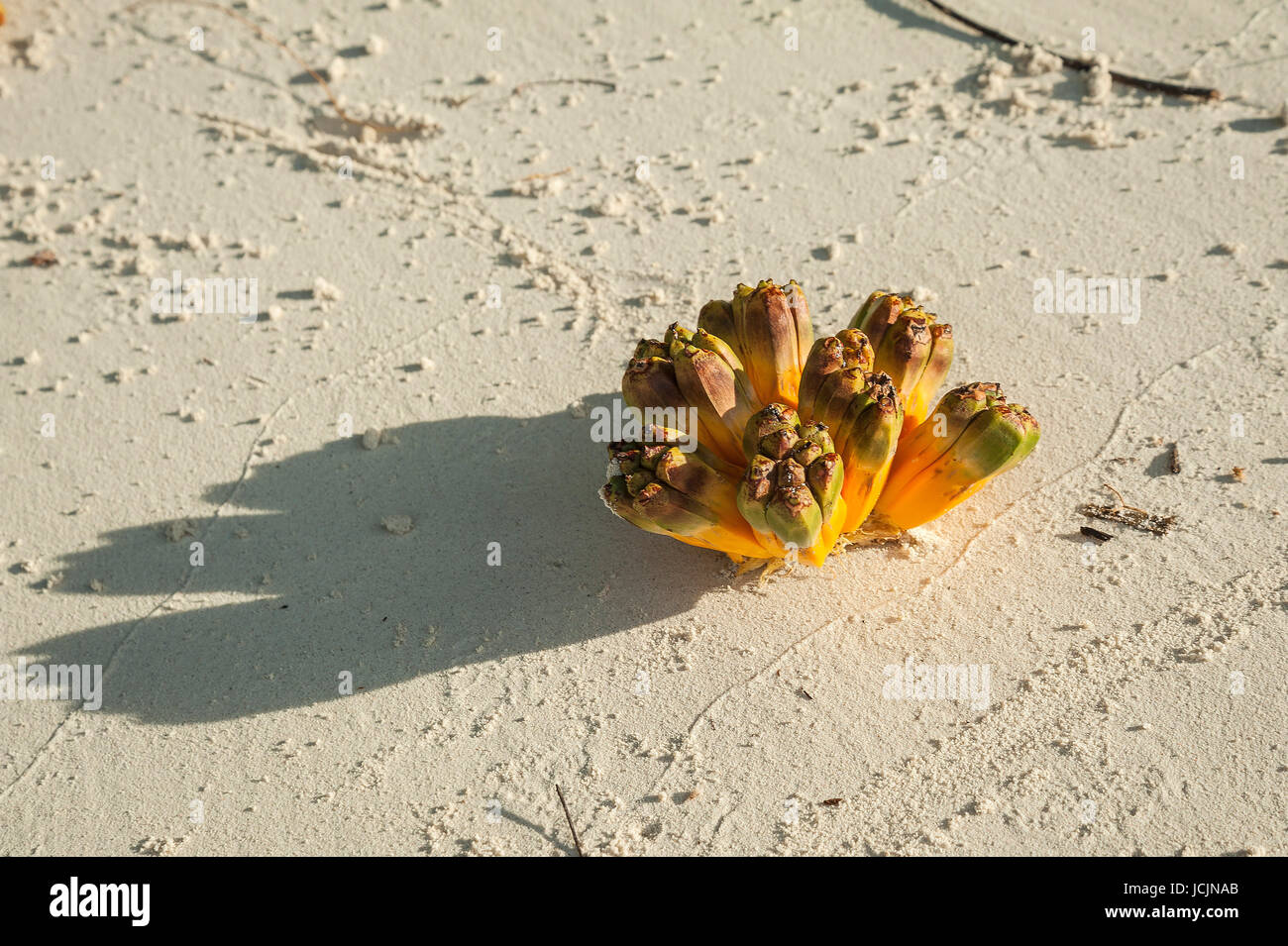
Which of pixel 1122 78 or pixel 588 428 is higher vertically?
pixel 1122 78

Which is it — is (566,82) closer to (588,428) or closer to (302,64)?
(302,64)

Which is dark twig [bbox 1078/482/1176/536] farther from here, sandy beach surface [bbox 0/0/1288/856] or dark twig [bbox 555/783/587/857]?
dark twig [bbox 555/783/587/857]

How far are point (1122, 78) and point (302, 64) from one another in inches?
152

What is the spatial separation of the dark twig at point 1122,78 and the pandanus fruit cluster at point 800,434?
8.09 feet

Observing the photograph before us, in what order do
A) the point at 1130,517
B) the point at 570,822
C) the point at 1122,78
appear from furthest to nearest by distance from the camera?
1. the point at 1122,78
2. the point at 1130,517
3. the point at 570,822

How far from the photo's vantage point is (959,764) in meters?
3.15

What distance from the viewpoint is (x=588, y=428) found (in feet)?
13.7

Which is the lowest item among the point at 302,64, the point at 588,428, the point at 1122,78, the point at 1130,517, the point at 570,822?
the point at 570,822

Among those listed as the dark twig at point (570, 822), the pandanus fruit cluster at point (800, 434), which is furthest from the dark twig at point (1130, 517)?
the dark twig at point (570, 822)

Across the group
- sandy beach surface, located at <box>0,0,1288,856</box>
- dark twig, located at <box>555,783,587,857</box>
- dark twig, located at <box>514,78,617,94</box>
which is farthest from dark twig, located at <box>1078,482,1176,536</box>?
dark twig, located at <box>514,78,617,94</box>

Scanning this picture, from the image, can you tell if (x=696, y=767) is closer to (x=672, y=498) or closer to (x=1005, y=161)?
(x=672, y=498)

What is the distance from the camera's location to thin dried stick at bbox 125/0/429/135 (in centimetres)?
545

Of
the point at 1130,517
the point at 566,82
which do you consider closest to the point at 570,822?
the point at 1130,517

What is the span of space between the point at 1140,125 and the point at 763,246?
1.76 metres
